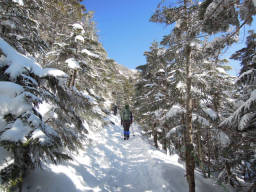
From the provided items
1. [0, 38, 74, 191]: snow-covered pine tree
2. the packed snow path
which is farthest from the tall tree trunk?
[0, 38, 74, 191]: snow-covered pine tree

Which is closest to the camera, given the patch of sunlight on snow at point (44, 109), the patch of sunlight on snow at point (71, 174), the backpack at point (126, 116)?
the patch of sunlight on snow at point (71, 174)

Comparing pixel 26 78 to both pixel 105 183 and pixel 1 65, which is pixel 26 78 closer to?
pixel 1 65

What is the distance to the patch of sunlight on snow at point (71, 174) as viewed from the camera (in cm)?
470

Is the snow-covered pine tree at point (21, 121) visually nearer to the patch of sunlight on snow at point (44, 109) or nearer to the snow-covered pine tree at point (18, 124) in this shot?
the snow-covered pine tree at point (18, 124)

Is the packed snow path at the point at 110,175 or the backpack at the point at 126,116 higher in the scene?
the backpack at the point at 126,116

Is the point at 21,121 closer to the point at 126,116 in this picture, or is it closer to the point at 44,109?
the point at 44,109

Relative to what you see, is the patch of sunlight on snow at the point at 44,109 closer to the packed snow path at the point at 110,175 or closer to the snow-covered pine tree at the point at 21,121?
the snow-covered pine tree at the point at 21,121

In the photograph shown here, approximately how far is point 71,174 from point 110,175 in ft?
6.56

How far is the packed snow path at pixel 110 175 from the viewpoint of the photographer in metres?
4.16

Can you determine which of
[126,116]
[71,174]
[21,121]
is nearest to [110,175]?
[71,174]

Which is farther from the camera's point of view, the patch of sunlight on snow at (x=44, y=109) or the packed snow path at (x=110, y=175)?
the patch of sunlight on snow at (x=44, y=109)

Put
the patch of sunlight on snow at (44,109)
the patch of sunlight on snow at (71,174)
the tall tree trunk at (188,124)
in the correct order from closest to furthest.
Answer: the patch of sunlight on snow at (71,174), the patch of sunlight on snow at (44,109), the tall tree trunk at (188,124)

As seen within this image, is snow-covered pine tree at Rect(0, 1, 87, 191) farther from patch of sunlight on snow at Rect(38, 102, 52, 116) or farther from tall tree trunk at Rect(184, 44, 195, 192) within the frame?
tall tree trunk at Rect(184, 44, 195, 192)

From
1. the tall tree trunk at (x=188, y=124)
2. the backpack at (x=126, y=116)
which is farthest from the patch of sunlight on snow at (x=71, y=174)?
the backpack at (x=126, y=116)
